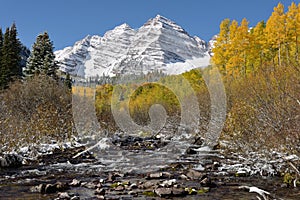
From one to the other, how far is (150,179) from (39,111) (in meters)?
10.2

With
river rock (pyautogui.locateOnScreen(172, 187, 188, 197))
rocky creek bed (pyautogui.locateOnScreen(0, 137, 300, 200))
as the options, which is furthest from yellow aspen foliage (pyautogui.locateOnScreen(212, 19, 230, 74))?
river rock (pyautogui.locateOnScreen(172, 187, 188, 197))

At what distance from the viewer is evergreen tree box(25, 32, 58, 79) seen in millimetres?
37156

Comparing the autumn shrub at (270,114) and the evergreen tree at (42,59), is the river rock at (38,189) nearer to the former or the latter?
the autumn shrub at (270,114)

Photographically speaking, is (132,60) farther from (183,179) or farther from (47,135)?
(183,179)

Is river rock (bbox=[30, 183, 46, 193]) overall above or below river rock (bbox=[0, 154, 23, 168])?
below

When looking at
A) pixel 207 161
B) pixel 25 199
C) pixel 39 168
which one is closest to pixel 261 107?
pixel 207 161

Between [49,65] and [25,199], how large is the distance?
30001 millimetres

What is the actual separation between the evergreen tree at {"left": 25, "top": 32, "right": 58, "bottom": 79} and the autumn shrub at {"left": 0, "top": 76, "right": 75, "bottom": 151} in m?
9.62

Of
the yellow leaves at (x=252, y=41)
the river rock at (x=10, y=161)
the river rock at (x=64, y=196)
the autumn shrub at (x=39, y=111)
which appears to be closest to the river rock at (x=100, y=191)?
the river rock at (x=64, y=196)

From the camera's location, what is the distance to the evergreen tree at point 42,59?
1463 inches

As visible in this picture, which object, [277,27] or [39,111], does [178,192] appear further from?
[277,27]

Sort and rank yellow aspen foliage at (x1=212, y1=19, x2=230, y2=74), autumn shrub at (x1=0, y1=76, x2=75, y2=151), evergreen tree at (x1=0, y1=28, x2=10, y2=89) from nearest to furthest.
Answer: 1. autumn shrub at (x1=0, y1=76, x2=75, y2=151)
2. evergreen tree at (x1=0, y1=28, x2=10, y2=89)
3. yellow aspen foliage at (x1=212, y1=19, x2=230, y2=74)

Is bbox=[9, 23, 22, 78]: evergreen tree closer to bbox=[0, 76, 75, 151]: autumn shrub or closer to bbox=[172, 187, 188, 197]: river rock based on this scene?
bbox=[0, 76, 75, 151]: autumn shrub

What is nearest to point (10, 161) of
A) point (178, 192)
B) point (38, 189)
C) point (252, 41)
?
point (38, 189)
